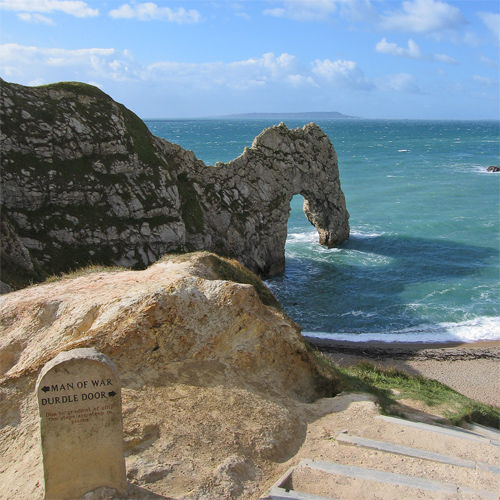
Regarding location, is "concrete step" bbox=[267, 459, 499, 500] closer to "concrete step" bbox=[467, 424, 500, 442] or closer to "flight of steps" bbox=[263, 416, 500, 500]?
"flight of steps" bbox=[263, 416, 500, 500]

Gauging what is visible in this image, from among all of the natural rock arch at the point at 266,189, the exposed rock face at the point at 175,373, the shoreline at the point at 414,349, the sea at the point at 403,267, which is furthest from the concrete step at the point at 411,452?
the natural rock arch at the point at 266,189

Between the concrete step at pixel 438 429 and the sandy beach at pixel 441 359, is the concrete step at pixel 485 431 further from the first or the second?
the sandy beach at pixel 441 359

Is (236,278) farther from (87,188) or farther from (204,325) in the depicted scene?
(87,188)

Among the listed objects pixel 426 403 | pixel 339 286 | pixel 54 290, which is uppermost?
pixel 54 290

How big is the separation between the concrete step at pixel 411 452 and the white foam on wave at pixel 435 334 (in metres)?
22.6

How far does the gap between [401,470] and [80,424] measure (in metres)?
6.55

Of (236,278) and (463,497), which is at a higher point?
(236,278)

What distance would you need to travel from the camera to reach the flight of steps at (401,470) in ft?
32.0

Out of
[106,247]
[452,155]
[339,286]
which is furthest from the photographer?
[452,155]

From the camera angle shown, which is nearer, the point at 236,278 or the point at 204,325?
the point at 204,325

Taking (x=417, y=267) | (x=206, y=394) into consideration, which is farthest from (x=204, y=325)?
(x=417, y=267)

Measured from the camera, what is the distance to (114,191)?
37000 millimetres

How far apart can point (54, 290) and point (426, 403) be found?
1214 centimetres

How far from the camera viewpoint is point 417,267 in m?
47.7
